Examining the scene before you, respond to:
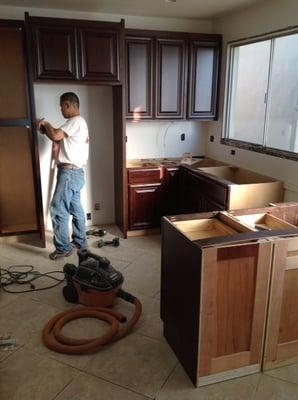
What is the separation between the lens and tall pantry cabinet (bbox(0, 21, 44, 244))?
3773mm

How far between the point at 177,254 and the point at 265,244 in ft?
1.65

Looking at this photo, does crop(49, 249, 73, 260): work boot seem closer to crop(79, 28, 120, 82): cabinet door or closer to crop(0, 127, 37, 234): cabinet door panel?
crop(0, 127, 37, 234): cabinet door panel

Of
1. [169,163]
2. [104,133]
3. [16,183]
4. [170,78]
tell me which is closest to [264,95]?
[170,78]

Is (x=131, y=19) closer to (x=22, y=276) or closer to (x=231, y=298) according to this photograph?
(x=22, y=276)

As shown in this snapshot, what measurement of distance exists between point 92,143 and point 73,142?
88 centimetres

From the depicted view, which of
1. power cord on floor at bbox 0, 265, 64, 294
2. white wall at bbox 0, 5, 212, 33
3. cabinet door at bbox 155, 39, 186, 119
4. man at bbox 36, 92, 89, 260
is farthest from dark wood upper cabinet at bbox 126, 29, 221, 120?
power cord on floor at bbox 0, 265, 64, 294

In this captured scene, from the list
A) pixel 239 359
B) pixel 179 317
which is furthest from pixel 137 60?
pixel 239 359

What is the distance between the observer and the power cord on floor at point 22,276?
3244 mm

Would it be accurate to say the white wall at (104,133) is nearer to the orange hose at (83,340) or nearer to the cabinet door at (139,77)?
the cabinet door at (139,77)

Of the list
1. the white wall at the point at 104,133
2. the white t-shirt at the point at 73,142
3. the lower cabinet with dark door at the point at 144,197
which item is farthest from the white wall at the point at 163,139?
the white t-shirt at the point at 73,142

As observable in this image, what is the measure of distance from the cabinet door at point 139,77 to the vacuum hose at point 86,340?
2110 mm

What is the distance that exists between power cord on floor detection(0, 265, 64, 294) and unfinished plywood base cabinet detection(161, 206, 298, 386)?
57.6 inches

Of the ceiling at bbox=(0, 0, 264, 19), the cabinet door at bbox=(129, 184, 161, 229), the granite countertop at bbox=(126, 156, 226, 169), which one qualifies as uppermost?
the ceiling at bbox=(0, 0, 264, 19)

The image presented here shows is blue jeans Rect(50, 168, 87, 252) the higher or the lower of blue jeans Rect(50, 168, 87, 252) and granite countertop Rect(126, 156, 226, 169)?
the lower
